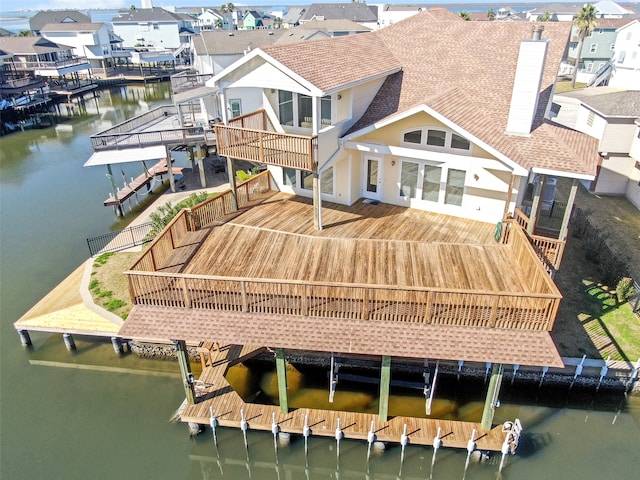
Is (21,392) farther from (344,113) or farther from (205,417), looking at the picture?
(344,113)

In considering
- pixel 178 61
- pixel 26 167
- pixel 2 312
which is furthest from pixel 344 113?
pixel 178 61

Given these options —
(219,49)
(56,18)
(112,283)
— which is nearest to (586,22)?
(219,49)

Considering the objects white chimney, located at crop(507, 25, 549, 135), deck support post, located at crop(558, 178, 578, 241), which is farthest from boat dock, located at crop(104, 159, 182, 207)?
deck support post, located at crop(558, 178, 578, 241)

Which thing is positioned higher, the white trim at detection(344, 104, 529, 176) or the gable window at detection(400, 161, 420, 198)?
the white trim at detection(344, 104, 529, 176)

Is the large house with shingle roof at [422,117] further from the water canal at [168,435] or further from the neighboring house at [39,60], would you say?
the neighboring house at [39,60]

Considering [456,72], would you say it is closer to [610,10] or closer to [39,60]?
[39,60]

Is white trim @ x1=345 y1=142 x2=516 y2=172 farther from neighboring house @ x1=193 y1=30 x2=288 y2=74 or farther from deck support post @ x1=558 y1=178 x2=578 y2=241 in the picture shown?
neighboring house @ x1=193 y1=30 x2=288 y2=74
